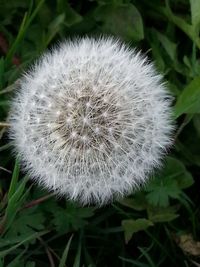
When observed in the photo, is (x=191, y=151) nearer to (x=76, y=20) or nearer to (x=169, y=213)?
(x=169, y=213)

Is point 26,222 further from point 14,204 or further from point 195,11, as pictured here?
point 195,11

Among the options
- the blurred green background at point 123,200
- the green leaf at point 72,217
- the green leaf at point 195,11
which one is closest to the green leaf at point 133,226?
the blurred green background at point 123,200

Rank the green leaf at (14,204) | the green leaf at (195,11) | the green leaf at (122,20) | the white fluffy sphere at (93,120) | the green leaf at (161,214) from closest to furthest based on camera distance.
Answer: the white fluffy sphere at (93,120) < the green leaf at (14,204) < the green leaf at (195,11) < the green leaf at (161,214) < the green leaf at (122,20)

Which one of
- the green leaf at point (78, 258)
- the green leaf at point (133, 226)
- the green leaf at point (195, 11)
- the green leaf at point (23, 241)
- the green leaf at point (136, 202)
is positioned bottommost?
the green leaf at point (23, 241)

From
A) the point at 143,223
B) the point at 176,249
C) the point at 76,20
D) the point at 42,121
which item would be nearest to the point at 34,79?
the point at 42,121

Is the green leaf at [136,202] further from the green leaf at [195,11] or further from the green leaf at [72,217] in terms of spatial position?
the green leaf at [195,11]

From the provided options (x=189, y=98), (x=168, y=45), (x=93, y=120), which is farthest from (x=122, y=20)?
(x=93, y=120)

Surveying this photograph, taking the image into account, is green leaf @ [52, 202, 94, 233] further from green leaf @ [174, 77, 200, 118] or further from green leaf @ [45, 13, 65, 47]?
green leaf @ [45, 13, 65, 47]

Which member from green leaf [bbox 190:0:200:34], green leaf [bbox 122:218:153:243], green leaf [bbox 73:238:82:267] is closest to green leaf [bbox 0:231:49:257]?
green leaf [bbox 73:238:82:267]
